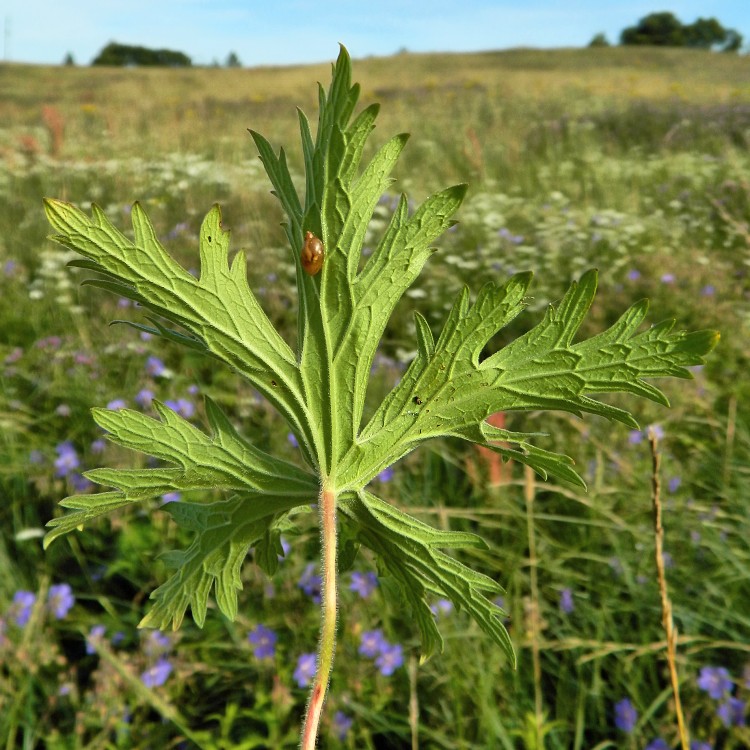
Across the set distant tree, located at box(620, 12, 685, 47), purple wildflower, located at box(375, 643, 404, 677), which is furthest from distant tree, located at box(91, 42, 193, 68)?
purple wildflower, located at box(375, 643, 404, 677)

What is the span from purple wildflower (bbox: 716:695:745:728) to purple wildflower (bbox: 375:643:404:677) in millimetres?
646

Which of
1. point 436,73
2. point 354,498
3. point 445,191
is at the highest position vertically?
point 445,191

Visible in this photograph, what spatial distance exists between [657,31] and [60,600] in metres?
47.2

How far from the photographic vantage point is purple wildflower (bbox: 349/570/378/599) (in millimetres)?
1787

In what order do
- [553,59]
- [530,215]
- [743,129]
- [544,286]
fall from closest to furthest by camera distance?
[544,286], [530,215], [743,129], [553,59]

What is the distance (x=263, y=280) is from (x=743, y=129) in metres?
5.91

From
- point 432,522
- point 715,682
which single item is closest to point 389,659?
point 432,522

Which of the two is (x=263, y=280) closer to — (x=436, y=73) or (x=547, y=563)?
(x=547, y=563)

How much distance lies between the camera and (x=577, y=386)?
1.06 feet

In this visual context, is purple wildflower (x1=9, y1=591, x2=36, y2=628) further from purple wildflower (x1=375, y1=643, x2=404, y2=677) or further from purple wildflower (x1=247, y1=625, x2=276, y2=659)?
purple wildflower (x1=375, y1=643, x2=404, y2=677)

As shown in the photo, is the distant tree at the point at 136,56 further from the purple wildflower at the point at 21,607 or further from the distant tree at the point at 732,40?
the purple wildflower at the point at 21,607

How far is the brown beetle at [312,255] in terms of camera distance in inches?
12.0

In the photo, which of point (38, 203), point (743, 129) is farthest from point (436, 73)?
point (38, 203)

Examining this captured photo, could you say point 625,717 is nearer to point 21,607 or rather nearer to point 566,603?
point 566,603
